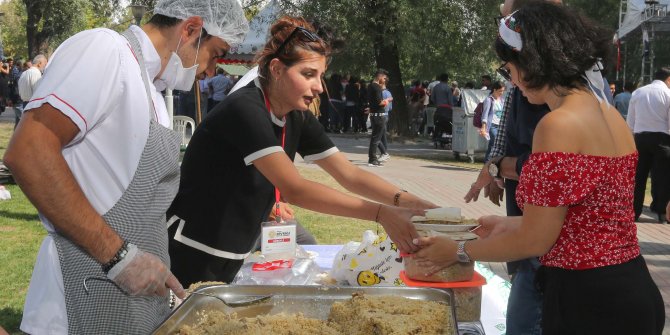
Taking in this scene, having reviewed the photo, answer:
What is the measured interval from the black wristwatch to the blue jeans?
51 cm

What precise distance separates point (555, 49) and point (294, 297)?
1132 millimetres

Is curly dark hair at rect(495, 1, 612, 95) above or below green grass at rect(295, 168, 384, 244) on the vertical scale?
above

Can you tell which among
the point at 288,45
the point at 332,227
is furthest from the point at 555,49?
the point at 332,227

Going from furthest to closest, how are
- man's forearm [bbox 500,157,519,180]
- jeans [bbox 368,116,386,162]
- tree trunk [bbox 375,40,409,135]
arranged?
tree trunk [bbox 375,40,409,135] < jeans [bbox 368,116,386,162] < man's forearm [bbox 500,157,519,180]

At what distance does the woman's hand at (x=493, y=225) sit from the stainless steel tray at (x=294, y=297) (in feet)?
1.54

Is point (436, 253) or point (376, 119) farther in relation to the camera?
point (376, 119)

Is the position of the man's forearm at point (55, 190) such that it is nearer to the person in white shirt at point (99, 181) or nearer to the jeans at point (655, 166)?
the person in white shirt at point (99, 181)

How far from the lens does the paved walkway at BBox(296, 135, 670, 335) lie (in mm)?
7102

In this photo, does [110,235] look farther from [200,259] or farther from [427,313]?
[200,259]

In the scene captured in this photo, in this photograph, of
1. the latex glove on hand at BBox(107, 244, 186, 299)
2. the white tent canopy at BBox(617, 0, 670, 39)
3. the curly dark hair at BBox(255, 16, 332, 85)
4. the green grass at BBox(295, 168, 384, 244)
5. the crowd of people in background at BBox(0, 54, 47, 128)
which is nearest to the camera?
the latex glove on hand at BBox(107, 244, 186, 299)

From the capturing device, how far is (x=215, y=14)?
2.31m

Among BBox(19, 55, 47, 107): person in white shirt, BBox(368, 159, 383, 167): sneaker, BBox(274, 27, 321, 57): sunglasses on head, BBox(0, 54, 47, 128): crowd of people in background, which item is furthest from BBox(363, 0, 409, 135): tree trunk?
BBox(274, 27, 321, 57): sunglasses on head

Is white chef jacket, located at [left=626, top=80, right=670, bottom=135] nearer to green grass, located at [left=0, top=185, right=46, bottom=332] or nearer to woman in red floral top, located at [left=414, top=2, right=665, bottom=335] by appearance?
green grass, located at [left=0, top=185, right=46, bottom=332]

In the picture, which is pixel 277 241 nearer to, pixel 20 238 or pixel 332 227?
pixel 332 227
